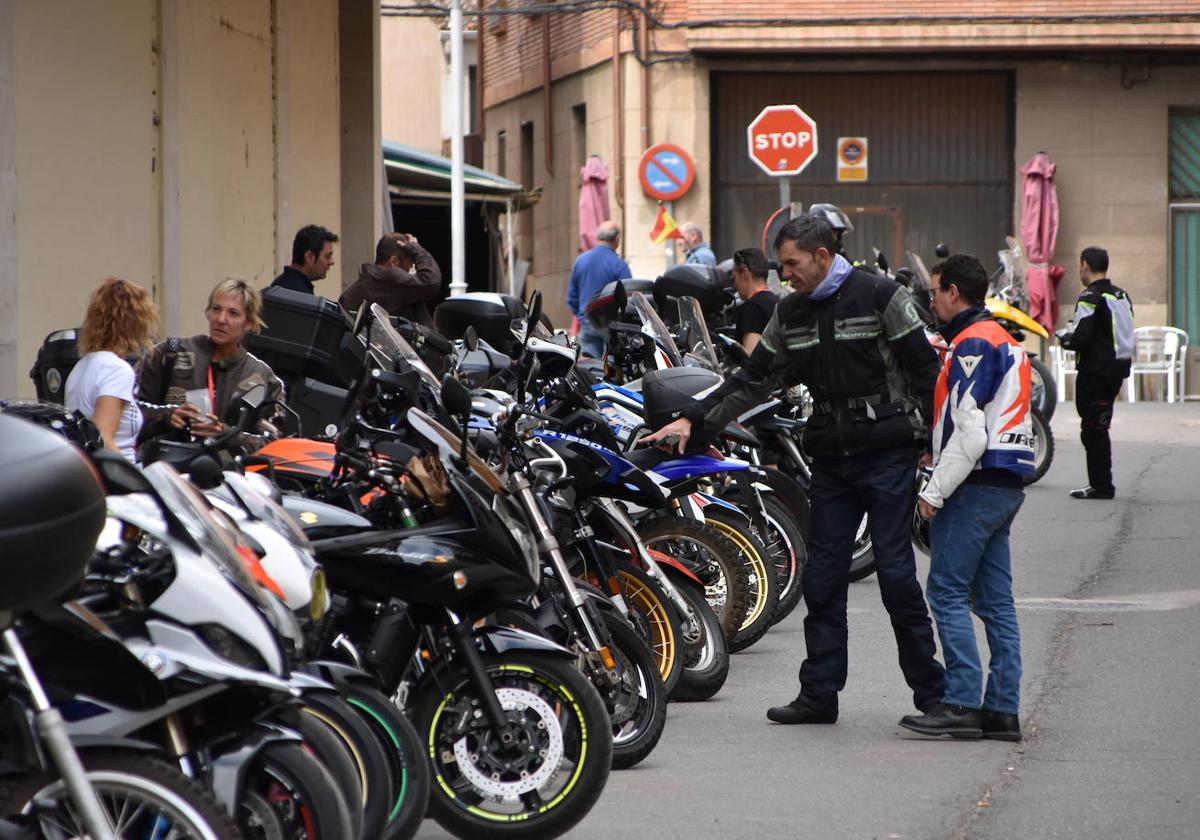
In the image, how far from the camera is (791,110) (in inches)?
726

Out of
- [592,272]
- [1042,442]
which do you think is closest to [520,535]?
[1042,442]

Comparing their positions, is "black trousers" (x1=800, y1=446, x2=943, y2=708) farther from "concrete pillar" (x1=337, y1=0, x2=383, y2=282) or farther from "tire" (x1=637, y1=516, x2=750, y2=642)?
"concrete pillar" (x1=337, y1=0, x2=383, y2=282)

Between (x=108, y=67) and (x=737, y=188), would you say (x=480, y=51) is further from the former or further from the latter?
(x=108, y=67)

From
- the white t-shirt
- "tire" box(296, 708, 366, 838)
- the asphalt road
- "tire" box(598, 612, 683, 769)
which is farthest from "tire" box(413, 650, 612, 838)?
the white t-shirt

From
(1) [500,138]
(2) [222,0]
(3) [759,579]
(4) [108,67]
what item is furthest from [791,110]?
(1) [500,138]

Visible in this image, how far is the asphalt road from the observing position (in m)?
6.11

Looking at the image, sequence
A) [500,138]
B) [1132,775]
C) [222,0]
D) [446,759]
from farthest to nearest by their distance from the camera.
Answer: [500,138] < [222,0] < [1132,775] < [446,759]

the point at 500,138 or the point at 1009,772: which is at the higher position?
the point at 500,138

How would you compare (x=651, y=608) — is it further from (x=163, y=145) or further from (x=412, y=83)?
(x=412, y=83)

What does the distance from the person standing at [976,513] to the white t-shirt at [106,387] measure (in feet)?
9.86

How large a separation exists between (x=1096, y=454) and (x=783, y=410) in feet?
15.1

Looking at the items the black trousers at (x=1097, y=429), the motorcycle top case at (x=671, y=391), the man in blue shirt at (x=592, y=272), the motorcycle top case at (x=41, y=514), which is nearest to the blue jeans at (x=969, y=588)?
the motorcycle top case at (x=671, y=391)

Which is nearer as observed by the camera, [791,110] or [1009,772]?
[1009,772]

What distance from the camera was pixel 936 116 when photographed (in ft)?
99.2
